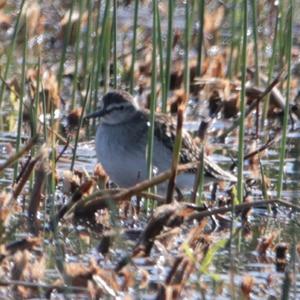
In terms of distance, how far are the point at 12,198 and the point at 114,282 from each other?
88 cm

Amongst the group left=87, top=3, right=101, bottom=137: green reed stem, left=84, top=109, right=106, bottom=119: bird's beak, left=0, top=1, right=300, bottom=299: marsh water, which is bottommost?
left=0, top=1, right=300, bottom=299: marsh water

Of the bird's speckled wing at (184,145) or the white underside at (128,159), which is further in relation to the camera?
the bird's speckled wing at (184,145)

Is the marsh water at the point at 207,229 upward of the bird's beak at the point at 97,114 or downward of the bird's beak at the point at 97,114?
downward

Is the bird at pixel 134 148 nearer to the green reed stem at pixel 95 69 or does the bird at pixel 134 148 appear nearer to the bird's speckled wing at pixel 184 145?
the bird's speckled wing at pixel 184 145

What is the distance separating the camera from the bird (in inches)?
322

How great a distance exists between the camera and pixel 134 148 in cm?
838

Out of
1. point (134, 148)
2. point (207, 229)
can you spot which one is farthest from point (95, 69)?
point (207, 229)

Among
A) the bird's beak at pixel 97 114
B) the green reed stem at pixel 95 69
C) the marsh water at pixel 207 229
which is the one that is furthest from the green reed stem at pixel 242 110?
the bird's beak at pixel 97 114

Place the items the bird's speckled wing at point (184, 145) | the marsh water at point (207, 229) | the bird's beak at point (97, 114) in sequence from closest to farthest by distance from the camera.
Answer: the marsh water at point (207, 229)
the bird's speckled wing at point (184, 145)
the bird's beak at point (97, 114)

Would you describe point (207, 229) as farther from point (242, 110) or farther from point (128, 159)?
point (128, 159)

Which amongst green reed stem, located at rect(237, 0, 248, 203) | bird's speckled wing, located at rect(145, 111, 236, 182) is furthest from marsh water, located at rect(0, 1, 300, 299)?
green reed stem, located at rect(237, 0, 248, 203)

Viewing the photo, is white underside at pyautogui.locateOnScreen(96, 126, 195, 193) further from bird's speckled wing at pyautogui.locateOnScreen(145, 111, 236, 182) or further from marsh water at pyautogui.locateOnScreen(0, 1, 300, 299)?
marsh water at pyautogui.locateOnScreen(0, 1, 300, 299)

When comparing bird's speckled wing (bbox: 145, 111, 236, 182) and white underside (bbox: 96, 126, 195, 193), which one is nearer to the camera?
white underside (bbox: 96, 126, 195, 193)

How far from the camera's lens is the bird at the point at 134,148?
8.18 m
